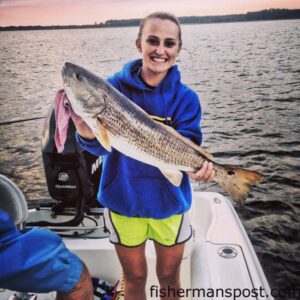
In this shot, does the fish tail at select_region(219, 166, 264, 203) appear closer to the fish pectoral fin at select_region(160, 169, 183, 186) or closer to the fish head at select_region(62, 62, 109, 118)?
the fish pectoral fin at select_region(160, 169, 183, 186)

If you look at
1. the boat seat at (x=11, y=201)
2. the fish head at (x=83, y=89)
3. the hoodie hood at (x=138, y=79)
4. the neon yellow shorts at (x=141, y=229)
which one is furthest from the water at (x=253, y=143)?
the boat seat at (x=11, y=201)

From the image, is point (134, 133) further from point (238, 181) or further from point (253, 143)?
point (253, 143)

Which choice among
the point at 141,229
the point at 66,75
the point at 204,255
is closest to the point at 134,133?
the point at 66,75

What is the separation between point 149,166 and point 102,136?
509 millimetres

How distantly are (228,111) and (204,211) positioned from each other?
12211 millimetres

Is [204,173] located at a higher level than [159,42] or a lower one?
lower

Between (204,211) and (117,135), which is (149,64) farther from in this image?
(204,211)

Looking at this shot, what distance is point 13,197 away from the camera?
8.16ft

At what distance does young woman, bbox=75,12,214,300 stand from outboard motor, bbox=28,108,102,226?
109cm

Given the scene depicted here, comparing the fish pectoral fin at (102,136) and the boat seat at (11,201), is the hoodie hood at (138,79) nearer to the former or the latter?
the fish pectoral fin at (102,136)

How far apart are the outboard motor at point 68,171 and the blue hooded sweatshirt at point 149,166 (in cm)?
112

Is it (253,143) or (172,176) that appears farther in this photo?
(253,143)

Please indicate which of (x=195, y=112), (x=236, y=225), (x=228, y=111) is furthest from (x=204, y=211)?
(x=228, y=111)

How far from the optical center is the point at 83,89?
2.34 m
